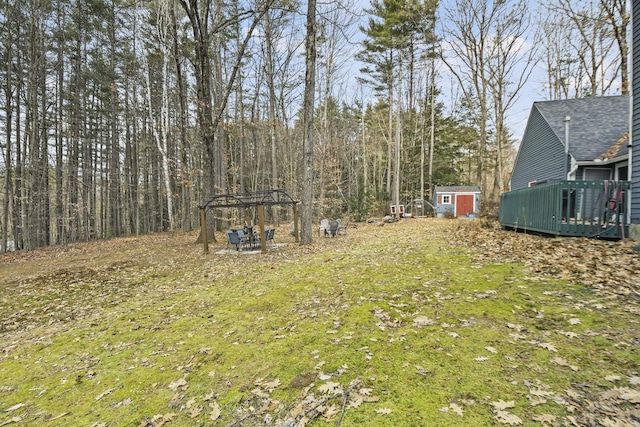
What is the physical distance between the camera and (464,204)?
80.9 feet

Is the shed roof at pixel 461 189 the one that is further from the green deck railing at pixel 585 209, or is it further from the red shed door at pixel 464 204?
the green deck railing at pixel 585 209

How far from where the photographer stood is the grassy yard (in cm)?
230

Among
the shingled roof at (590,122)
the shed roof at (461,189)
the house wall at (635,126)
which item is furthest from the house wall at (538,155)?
the shed roof at (461,189)

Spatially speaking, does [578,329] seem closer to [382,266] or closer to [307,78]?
[382,266]

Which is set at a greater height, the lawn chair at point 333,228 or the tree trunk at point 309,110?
the tree trunk at point 309,110

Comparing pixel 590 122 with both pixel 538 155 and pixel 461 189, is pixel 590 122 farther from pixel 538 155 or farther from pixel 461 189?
pixel 461 189

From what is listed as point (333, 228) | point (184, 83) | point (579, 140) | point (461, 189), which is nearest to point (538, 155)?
point (579, 140)

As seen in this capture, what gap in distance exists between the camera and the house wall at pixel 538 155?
12961 millimetres

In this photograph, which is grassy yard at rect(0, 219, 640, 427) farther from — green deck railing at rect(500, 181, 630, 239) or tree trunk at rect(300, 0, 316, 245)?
tree trunk at rect(300, 0, 316, 245)

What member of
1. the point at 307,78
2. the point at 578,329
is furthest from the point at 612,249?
→ the point at 307,78

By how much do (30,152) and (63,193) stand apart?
13.5 feet

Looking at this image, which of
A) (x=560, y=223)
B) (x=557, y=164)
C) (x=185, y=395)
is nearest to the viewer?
(x=185, y=395)

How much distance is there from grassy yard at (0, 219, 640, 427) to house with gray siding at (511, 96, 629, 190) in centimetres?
679

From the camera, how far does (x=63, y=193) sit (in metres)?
18.3
